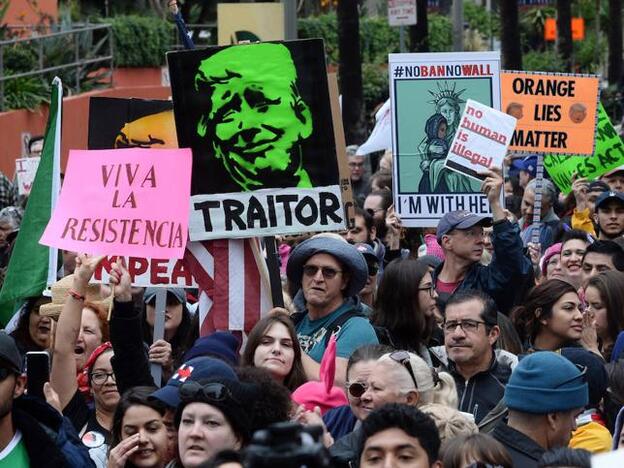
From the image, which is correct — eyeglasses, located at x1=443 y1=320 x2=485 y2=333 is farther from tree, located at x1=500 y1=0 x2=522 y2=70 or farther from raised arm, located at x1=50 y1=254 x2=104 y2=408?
tree, located at x1=500 y1=0 x2=522 y2=70

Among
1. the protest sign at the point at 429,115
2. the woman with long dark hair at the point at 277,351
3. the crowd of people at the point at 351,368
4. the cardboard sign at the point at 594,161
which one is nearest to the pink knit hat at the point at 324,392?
the crowd of people at the point at 351,368

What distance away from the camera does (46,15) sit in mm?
26656

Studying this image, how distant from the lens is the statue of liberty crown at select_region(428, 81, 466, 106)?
451 inches

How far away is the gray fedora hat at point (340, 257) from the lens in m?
8.21

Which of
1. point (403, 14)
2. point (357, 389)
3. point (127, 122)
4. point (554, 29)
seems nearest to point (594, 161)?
point (127, 122)

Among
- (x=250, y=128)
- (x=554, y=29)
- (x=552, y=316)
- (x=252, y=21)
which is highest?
(x=252, y=21)

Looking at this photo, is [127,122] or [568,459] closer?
[568,459]

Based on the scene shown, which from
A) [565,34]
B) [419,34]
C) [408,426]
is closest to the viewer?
[408,426]

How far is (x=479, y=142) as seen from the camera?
10703 millimetres

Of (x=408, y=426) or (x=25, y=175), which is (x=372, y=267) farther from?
(x=25, y=175)

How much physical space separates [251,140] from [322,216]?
54cm

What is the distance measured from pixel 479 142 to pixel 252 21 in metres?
7.34

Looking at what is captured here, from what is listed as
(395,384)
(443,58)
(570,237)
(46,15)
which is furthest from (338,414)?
(46,15)

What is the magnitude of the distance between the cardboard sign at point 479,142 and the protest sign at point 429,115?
0.35 meters
